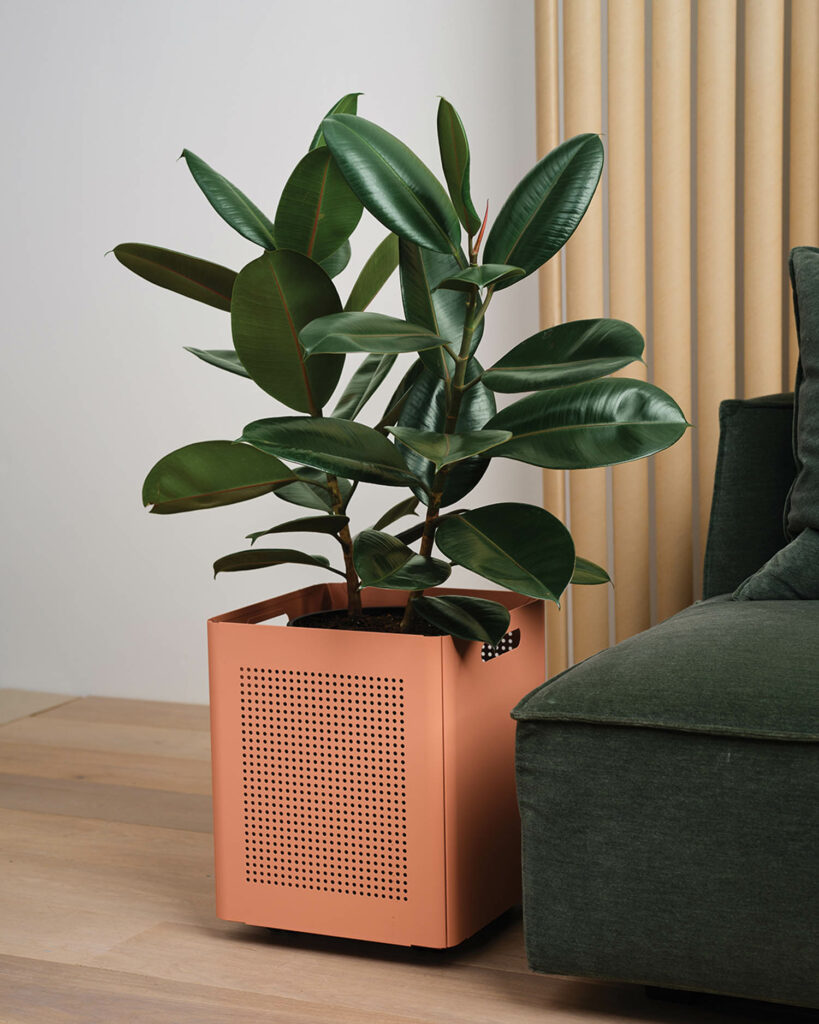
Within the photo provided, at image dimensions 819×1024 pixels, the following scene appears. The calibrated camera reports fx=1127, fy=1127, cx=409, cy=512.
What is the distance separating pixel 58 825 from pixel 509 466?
1081mm

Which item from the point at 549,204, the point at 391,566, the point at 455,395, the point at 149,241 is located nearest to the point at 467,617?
the point at 391,566

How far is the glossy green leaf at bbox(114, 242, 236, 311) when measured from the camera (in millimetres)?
1274

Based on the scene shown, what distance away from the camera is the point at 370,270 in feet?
4.53

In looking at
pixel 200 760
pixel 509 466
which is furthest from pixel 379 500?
pixel 200 760

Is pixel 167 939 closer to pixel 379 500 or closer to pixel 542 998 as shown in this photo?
pixel 542 998

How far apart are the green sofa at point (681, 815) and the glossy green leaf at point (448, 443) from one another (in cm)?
26

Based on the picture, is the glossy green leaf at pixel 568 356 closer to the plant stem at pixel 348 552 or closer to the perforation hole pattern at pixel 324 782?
the plant stem at pixel 348 552

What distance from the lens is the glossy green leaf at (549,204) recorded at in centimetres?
118

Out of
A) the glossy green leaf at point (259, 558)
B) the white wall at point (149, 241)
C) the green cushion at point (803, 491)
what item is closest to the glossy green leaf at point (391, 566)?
the glossy green leaf at point (259, 558)

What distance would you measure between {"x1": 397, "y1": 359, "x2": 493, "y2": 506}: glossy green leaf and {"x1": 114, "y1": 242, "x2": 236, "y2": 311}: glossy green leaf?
0.81 feet

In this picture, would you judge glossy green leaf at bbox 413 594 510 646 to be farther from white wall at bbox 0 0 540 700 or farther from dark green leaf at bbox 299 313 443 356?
white wall at bbox 0 0 540 700

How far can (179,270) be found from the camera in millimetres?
1296

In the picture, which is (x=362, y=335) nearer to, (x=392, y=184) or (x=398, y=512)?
(x=392, y=184)

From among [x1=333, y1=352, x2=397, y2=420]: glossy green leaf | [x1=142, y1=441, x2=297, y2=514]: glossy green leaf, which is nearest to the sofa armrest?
[x1=333, y1=352, x2=397, y2=420]: glossy green leaf
